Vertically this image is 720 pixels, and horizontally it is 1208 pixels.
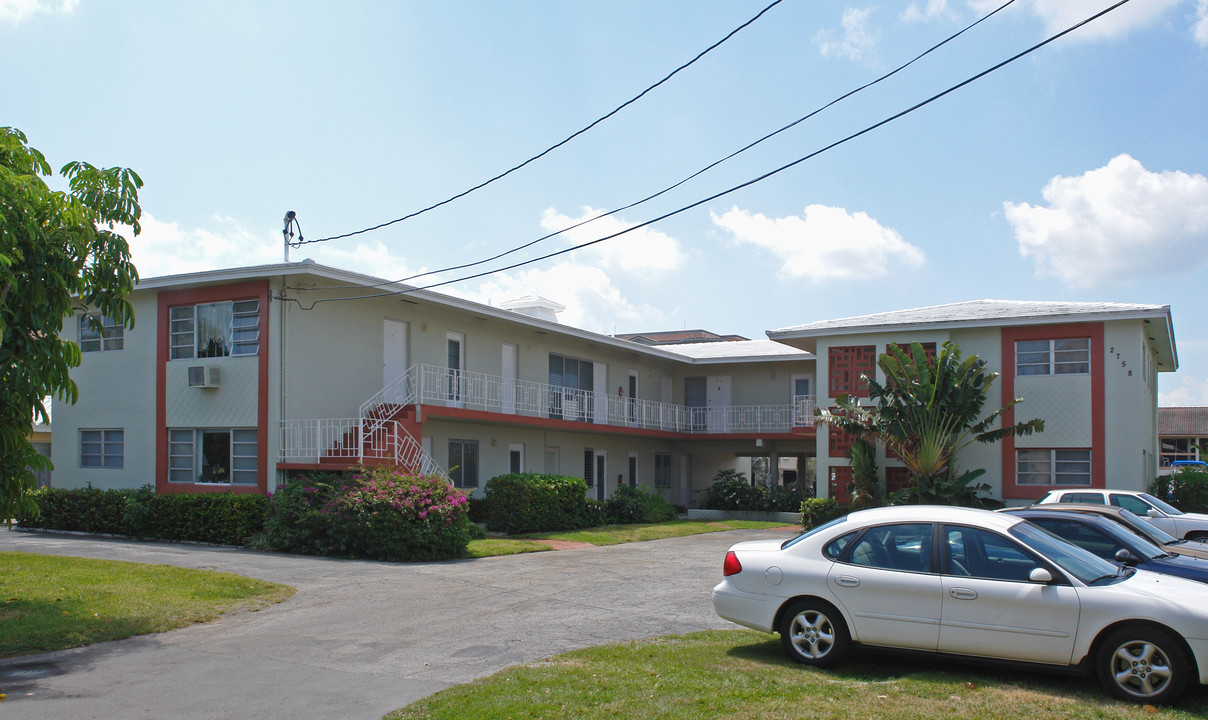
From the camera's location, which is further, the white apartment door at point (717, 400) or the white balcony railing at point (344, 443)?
the white apartment door at point (717, 400)

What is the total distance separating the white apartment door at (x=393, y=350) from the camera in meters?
22.9

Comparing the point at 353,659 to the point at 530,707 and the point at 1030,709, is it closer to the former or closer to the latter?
the point at 530,707

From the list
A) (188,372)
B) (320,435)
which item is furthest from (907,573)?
(188,372)

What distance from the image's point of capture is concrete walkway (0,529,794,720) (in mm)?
7402

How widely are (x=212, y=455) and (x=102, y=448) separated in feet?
13.3

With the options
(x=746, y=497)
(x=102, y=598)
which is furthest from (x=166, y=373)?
(x=746, y=497)

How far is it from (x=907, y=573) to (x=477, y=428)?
1847 cm

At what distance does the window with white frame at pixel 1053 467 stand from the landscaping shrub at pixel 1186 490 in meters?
3.05

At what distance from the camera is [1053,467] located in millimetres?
23188

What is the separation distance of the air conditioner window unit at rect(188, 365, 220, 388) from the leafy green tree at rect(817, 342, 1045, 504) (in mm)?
14664

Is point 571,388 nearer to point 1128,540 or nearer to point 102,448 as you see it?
point 102,448

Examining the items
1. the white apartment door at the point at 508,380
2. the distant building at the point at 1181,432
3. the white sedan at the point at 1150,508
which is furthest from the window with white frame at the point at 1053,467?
the distant building at the point at 1181,432

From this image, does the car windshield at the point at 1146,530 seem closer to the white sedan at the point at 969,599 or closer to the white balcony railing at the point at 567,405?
the white sedan at the point at 969,599

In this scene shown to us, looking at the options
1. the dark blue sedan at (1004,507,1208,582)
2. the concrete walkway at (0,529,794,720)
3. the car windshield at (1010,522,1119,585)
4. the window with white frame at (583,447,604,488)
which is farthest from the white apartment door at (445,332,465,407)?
the car windshield at (1010,522,1119,585)
